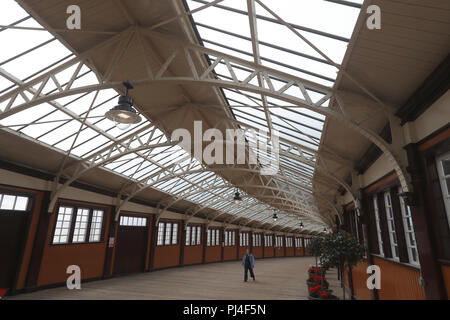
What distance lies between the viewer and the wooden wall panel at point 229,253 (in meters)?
25.7

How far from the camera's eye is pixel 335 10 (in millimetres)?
3756

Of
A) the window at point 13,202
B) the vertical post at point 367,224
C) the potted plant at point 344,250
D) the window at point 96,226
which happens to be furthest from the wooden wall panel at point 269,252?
the window at point 13,202

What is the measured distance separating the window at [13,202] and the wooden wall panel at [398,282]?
37.6 feet

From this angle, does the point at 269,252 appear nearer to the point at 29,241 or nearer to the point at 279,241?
the point at 279,241

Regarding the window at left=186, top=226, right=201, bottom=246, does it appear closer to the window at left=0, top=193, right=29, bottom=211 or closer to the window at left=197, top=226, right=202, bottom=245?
the window at left=197, top=226, right=202, bottom=245

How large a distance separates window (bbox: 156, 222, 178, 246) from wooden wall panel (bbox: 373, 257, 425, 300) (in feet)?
44.7

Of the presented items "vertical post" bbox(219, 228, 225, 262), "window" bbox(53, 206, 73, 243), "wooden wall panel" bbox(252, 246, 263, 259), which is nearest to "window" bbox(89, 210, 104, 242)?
"window" bbox(53, 206, 73, 243)

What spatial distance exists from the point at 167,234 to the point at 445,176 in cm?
1707

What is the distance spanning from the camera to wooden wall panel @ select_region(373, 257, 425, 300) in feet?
16.5

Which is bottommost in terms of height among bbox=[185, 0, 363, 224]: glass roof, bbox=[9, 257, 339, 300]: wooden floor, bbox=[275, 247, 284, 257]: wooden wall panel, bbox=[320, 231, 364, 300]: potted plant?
bbox=[9, 257, 339, 300]: wooden floor

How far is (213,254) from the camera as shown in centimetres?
2402
